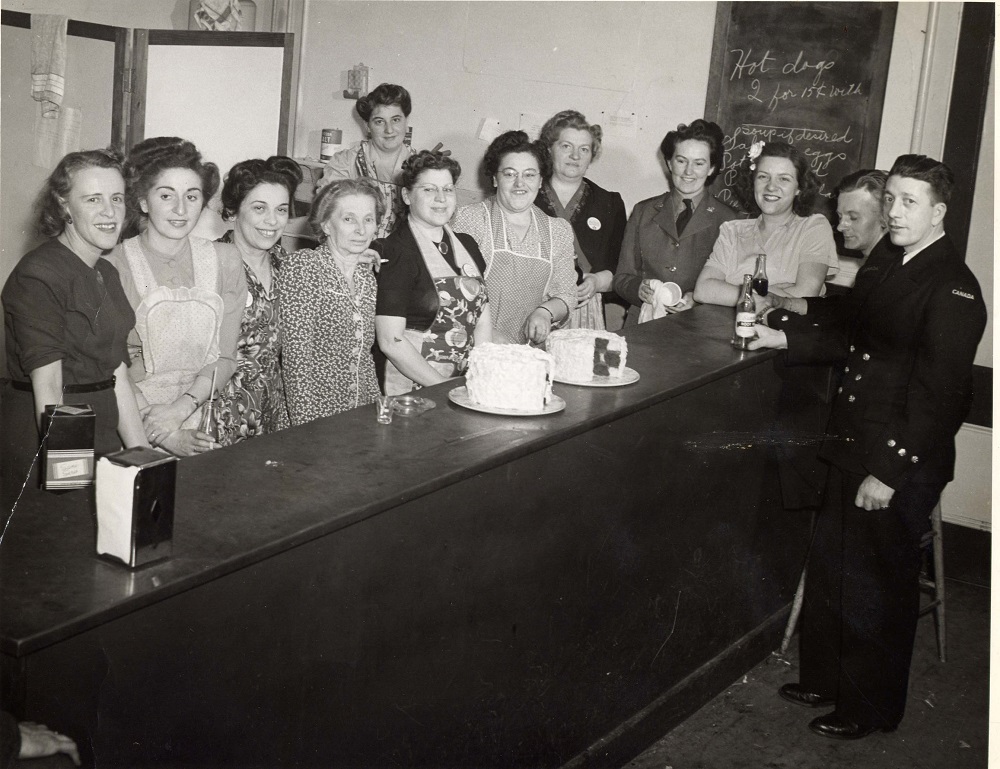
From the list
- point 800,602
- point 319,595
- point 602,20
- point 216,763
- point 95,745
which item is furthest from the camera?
point 602,20

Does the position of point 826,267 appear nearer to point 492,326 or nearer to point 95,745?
point 492,326

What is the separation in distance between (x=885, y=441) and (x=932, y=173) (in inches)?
30.8

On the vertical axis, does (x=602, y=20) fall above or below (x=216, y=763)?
above

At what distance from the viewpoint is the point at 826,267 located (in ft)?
12.8

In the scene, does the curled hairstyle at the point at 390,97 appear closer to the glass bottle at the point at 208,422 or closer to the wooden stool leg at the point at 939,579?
the glass bottle at the point at 208,422

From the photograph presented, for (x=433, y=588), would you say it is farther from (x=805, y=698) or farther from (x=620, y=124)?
(x=620, y=124)

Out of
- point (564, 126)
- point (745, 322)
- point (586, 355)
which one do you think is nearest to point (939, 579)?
point (745, 322)

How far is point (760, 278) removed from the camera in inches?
146

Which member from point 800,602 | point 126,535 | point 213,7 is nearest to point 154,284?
point 126,535

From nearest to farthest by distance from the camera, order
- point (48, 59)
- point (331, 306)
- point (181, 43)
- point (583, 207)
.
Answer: point (331, 306) < point (583, 207) < point (48, 59) < point (181, 43)

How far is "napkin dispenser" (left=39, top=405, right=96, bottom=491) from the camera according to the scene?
1877 mm

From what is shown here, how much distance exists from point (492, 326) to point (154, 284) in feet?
4.31

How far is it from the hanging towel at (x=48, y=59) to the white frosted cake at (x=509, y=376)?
3.14 metres

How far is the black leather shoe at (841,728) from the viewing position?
3.37m
